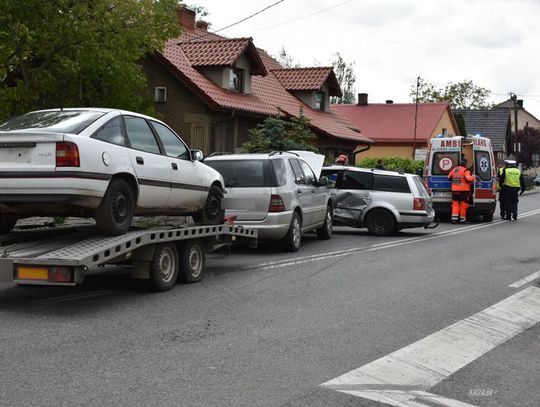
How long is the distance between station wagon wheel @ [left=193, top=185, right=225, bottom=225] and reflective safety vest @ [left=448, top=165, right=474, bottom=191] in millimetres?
12746

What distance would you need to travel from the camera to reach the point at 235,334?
6.80 m

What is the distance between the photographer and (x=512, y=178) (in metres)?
24.3

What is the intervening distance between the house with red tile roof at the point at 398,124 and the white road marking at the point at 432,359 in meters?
45.8

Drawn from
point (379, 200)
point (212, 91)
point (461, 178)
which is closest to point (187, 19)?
point (212, 91)

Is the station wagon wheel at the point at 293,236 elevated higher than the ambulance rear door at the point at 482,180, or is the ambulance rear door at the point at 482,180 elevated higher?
the ambulance rear door at the point at 482,180

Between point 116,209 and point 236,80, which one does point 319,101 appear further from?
point 116,209

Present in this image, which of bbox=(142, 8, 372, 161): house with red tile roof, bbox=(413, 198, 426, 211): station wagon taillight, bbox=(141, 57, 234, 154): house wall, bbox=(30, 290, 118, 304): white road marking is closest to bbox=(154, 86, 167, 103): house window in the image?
bbox=(142, 8, 372, 161): house with red tile roof

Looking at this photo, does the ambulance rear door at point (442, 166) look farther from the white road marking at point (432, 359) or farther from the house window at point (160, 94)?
the white road marking at point (432, 359)

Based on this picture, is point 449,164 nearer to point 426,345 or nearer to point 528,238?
point 528,238

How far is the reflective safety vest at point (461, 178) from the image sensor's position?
22.0m

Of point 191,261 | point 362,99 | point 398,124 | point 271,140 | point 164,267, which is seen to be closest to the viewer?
point 164,267

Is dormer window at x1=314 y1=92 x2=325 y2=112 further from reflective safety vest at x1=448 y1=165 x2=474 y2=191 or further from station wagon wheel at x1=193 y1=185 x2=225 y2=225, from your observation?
station wagon wheel at x1=193 y1=185 x2=225 y2=225

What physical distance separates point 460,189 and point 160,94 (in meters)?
12.0

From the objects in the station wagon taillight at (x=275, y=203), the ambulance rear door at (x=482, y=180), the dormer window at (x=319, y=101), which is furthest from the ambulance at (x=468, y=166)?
the dormer window at (x=319, y=101)
